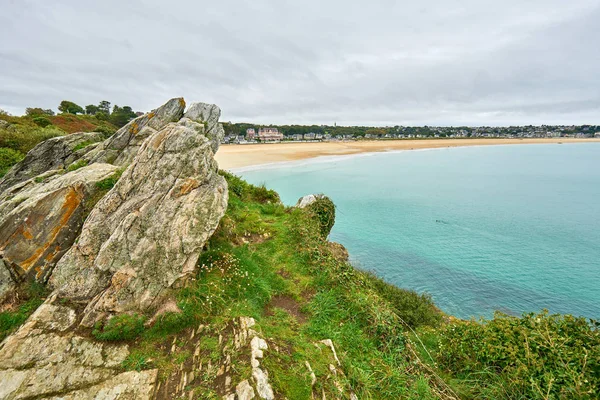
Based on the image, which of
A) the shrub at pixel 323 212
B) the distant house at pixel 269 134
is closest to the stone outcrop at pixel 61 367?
the shrub at pixel 323 212

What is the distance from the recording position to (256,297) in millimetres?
7430

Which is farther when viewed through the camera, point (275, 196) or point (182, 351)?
point (275, 196)

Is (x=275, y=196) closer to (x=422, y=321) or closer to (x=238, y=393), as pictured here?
(x=422, y=321)

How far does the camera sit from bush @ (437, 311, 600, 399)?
4.63 metres

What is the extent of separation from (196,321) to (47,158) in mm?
16603

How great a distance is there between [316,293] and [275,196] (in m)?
10.3

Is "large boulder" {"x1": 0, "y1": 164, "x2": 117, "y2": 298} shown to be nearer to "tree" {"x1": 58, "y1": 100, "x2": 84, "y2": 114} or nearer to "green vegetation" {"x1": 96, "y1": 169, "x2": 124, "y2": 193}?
"green vegetation" {"x1": 96, "y1": 169, "x2": 124, "y2": 193}

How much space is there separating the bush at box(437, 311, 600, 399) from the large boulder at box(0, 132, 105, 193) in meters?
20.6

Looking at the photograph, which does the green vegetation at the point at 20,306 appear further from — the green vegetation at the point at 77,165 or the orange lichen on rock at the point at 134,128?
the orange lichen on rock at the point at 134,128

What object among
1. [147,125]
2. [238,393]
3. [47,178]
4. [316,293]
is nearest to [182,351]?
[238,393]

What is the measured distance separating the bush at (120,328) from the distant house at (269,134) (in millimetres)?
141946

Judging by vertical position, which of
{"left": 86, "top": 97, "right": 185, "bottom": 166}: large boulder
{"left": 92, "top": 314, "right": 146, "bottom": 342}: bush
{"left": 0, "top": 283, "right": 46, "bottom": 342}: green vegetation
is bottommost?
{"left": 92, "top": 314, "right": 146, "bottom": 342}: bush

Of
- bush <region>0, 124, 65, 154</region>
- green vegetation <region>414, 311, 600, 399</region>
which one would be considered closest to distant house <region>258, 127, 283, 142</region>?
bush <region>0, 124, 65, 154</region>

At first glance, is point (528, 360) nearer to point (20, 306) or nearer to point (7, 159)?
point (20, 306)
